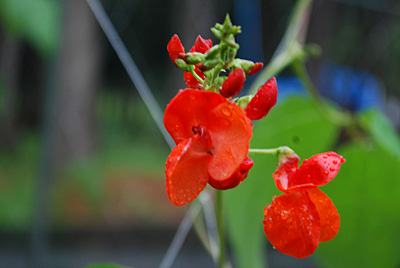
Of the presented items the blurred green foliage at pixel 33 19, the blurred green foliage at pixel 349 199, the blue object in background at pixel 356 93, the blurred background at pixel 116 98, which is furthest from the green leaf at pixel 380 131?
the blurred green foliage at pixel 33 19

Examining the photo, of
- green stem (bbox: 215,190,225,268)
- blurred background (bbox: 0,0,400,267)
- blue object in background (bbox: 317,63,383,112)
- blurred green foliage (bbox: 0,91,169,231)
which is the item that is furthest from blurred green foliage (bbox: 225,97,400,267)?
blurred green foliage (bbox: 0,91,169,231)

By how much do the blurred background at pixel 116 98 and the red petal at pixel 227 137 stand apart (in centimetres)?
151

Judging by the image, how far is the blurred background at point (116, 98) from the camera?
7.47ft

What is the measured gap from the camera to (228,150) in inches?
9.8

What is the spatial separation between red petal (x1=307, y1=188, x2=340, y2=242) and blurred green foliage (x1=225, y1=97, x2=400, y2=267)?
11.2 inches

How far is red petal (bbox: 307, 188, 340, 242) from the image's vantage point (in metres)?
0.28

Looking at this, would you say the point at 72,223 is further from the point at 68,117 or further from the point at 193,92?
the point at 193,92

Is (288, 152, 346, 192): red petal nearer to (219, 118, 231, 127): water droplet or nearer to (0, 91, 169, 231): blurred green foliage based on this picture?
(219, 118, 231, 127): water droplet

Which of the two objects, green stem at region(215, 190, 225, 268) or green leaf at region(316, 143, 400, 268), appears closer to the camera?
green stem at region(215, 190, 225, 268)

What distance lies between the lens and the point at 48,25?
8.27ft

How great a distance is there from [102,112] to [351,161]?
8.55 feet

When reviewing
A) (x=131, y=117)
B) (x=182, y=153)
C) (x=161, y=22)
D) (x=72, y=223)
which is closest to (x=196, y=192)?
(x=182, y=153)

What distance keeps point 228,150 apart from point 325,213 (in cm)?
8

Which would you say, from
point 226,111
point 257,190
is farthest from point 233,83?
point 257,190
